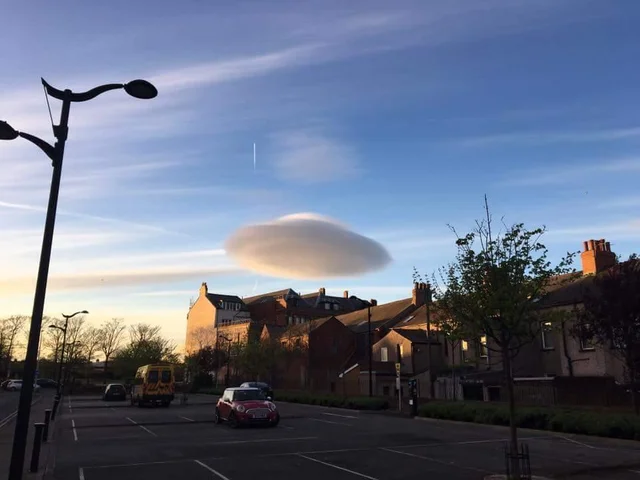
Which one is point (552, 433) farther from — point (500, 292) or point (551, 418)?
point (500, 292)

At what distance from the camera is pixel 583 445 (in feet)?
55.2

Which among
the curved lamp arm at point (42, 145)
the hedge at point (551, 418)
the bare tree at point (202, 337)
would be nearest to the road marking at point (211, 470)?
the curved lamp arm at point (42, 145)

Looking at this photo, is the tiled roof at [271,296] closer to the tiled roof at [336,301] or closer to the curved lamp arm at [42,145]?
the tiled roof at [336,301]

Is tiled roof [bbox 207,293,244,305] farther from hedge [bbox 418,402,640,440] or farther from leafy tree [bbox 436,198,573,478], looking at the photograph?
leafy tree [bbox 436,198,573,478]

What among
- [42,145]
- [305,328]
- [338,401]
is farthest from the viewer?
[305,328]

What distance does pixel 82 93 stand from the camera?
379 inches

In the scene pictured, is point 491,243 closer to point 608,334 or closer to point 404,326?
point 608,334

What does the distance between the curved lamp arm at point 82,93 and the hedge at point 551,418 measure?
57.1 ft

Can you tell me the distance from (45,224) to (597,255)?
3756 centimetres

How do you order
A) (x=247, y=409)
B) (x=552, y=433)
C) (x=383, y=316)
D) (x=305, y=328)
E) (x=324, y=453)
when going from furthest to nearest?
(x=383, y=316) → (x=305, y=328) → (x=247, y=409) → (x=552, y=433) → (x=324, y=453)

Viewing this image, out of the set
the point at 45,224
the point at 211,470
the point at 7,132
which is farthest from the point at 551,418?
the point at 7,132

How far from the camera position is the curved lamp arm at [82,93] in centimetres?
945

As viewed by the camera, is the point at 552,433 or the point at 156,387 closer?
the point at 552,433

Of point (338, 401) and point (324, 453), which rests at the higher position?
point (338, 401)
